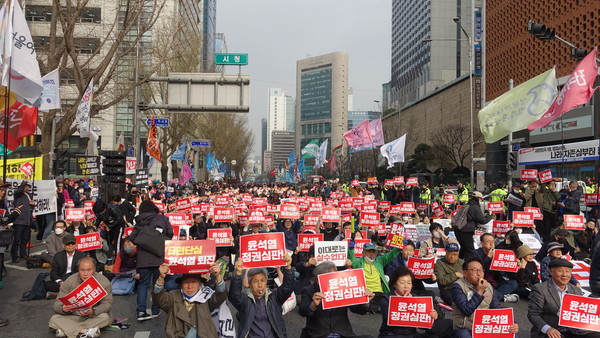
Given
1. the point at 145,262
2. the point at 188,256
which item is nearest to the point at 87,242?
the point at 145,262

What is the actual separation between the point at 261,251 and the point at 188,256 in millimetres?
811

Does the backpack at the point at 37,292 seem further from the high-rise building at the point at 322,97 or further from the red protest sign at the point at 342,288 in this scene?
the high-rise building at the point at 322,97

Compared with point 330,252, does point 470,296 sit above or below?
below

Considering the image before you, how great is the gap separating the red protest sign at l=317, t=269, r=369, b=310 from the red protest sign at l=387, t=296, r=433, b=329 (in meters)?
0.34

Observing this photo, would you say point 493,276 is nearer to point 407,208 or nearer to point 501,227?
point 501,227

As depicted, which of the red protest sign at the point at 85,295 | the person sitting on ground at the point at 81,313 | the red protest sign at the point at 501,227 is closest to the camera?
the red protest sign at the point at 85,295

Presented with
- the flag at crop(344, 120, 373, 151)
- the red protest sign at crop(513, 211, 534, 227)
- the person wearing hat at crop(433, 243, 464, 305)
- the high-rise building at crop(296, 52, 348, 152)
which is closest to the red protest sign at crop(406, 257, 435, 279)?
the person wearing hat at crop(433, 243, 464, 305)

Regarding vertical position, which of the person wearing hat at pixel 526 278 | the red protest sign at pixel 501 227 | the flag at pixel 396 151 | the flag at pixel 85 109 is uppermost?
the flag at pixel 85 109

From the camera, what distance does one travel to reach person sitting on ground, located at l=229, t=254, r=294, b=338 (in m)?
5.04

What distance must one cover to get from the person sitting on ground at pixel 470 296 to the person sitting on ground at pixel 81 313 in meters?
4.39

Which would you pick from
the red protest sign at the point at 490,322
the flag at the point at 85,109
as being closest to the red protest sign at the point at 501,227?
the red protest sign at the point at 490,322

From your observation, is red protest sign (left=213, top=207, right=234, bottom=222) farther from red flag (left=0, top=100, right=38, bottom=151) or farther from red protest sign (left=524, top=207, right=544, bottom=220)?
red protest sign (left=524, top=207, right=544, bottom=220)

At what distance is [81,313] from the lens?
652 centimetres

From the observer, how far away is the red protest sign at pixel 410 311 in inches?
198
